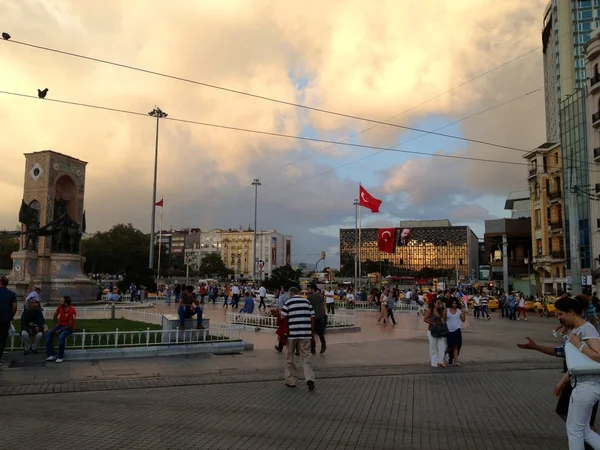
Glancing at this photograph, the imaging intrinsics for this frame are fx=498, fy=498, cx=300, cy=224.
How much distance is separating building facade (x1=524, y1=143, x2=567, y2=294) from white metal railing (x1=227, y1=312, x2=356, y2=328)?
1518 inches

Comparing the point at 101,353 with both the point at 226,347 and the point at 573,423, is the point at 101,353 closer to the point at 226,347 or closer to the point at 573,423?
the point at 226,347

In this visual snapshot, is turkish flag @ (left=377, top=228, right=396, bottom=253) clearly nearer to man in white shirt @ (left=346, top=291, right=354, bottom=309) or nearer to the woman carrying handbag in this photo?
man in white shirt @ (left=346, top=291, right=354, bottom=309)

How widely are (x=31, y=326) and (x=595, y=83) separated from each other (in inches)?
1778

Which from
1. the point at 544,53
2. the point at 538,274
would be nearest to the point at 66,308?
the point at 538,274

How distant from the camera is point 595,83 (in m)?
41.3

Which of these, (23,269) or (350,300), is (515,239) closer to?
(350,300)

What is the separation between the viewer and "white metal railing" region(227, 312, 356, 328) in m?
18.5

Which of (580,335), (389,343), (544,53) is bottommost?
Result: (389,343)

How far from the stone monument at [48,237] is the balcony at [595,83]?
133 ft

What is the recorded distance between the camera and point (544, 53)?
84.8 m

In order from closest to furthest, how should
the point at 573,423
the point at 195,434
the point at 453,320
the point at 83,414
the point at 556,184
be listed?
→ the point at 573,423 → the point at 195,434 → the point at 83,414 → the point at 453,320 → the point at 556,184

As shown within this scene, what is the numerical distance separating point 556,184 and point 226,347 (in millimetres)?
49480

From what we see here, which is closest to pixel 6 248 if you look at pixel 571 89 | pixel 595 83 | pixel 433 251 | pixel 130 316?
pixel 130 316

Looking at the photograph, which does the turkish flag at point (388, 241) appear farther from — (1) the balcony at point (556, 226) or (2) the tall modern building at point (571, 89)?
(1) the balcony at point (556, 226)
